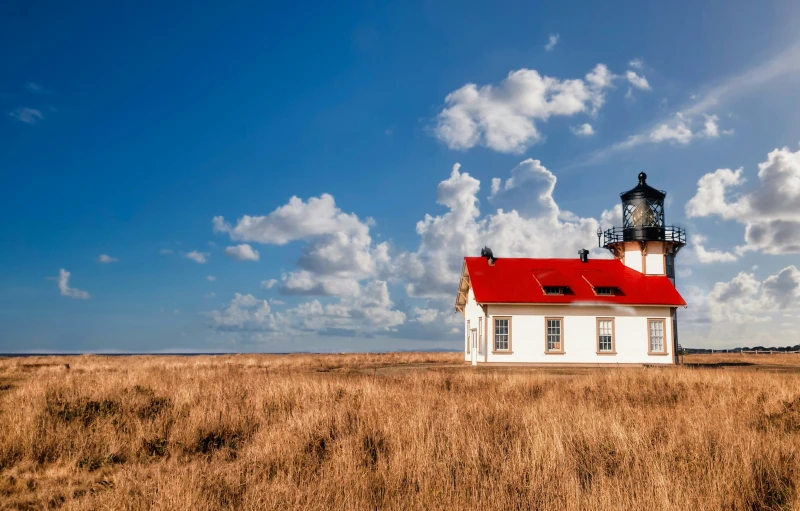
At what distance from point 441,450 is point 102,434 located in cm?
572

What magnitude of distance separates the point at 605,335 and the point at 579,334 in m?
1.35

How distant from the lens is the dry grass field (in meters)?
5.95

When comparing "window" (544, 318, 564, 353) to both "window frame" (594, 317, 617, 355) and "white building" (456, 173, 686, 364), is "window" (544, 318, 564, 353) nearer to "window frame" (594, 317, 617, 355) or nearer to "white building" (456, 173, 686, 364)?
"white building" (456, 173, 686, 364)

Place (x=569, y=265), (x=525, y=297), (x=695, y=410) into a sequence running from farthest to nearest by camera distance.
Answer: (x=569, y=265) < (x=525, y=297) < (x=695, y=410)

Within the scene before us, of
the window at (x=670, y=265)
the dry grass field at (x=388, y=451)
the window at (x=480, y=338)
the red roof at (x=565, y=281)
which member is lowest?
the dry grass field at (x=388, y=451)

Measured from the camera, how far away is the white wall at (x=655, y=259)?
32.1 meters

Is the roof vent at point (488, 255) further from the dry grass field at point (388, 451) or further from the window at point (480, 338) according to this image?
the dry grass field at point (388, 451)

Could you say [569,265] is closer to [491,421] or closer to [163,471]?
[491,421]

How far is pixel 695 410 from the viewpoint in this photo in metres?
11.0

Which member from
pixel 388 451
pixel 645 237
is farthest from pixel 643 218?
pixel 388 451

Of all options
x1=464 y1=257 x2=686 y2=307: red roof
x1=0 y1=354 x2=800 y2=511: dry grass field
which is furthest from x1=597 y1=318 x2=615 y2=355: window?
x1=0 y1=354 x2=800 y2=511: dry grass field

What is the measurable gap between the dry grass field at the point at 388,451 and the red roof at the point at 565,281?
604 inches

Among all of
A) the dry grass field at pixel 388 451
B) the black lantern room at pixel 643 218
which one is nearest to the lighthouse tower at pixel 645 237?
the black lantern room at pixel 643 218

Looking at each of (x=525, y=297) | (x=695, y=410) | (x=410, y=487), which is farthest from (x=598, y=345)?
(x=410, y=487)
